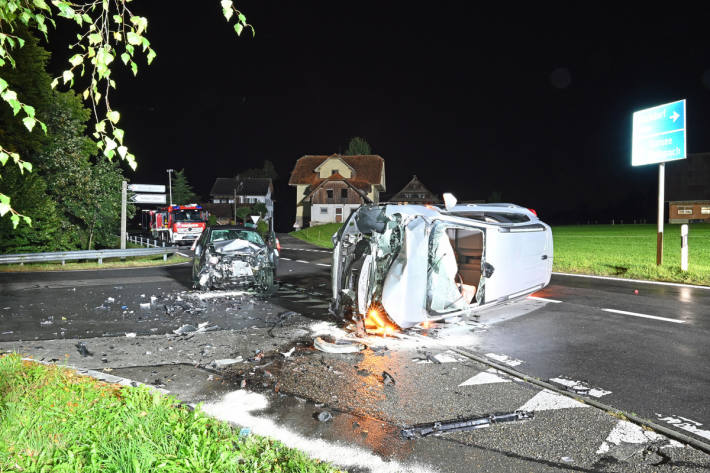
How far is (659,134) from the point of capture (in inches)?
525

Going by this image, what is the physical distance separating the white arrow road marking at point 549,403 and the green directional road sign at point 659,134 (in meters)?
11.5

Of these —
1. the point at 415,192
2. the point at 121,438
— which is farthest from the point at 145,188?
the point at 415,192

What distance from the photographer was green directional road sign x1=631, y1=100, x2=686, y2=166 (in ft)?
41.9

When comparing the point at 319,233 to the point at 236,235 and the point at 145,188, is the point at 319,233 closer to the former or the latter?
the point at 145,188

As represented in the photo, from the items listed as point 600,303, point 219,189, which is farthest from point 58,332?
point 219,189

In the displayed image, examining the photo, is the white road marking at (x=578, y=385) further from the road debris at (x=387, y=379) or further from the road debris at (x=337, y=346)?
the road debris at (x=337, y=346)

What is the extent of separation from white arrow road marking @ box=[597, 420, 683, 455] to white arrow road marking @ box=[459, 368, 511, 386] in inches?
46.9

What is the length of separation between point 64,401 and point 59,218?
21.2m

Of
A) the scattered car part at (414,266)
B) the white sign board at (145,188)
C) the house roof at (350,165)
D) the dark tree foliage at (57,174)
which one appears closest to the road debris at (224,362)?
the scattered car part at (414,266)

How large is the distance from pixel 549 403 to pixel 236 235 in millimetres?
8586

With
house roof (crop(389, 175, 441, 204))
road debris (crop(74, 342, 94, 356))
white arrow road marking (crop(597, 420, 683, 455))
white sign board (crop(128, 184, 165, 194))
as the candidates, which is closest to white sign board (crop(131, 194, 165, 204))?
white sign board (crop(128, 184, 165, 194))

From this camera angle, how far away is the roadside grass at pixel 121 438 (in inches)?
114

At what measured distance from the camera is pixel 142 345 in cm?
620

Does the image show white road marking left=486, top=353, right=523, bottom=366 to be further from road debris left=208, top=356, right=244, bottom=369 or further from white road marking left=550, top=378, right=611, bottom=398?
road debris left=208, top=356, right=244, bottom=369
